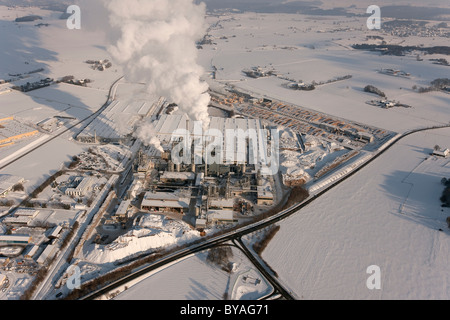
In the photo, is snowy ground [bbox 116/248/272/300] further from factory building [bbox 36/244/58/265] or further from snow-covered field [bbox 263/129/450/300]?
factory building [bbox 36/244/58/265]

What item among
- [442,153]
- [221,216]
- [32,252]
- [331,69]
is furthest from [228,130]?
[331,69]

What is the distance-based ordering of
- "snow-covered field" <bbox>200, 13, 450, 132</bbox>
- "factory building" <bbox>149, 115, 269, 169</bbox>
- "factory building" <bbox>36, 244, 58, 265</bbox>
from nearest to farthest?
1. "factory building" <bbox>36, 244, 58, 265</bbox>
2. "factory building" <bbox>149, 115, 269, 169</bbox>
3. "snow-covered field" <bbox>200, 13, 450, 132</bbox>

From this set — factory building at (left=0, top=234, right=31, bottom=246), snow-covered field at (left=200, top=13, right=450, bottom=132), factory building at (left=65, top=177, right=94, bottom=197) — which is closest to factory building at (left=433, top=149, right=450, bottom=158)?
snow-covered field at (left=200, top=13, right=450, bottom=132)

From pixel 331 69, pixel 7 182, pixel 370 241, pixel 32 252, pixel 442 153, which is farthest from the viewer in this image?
pixel 331 69

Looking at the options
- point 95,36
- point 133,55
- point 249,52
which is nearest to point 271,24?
point 249,52

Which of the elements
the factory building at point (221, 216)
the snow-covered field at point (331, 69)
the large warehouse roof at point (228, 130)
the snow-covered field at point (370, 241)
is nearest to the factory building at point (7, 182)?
the large warehouse roof at point (228, 130)

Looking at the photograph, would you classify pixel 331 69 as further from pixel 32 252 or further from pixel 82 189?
pixel 32 252
